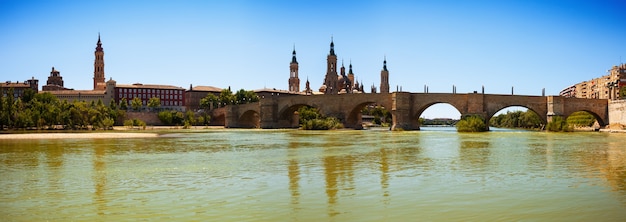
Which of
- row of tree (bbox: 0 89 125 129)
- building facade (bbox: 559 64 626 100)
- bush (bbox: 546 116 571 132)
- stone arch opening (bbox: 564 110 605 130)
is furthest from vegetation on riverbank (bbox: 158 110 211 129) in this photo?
building facade (bbox: 559 64 626 100)

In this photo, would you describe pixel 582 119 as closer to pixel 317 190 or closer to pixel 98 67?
pixel 317 190

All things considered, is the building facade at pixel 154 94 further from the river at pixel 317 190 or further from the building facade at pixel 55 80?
the river at pixel 317 190

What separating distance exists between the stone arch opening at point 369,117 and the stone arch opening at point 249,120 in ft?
59.1

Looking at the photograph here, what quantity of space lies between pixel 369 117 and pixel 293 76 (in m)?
32.0

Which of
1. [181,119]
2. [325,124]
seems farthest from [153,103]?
[325,124]

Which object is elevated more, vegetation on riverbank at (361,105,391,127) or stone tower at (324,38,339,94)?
stone tower at (324,38,339,94)

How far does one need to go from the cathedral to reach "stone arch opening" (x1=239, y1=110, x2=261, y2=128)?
32.0m

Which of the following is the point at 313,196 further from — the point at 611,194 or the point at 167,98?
the point at 167,98

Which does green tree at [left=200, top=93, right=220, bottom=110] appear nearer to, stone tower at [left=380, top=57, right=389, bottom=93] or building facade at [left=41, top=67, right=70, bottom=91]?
building facade at [left=41, top=67, right=70, bottom=91]

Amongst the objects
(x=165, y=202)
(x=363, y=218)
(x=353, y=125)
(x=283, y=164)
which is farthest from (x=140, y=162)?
(x=353, y=125)

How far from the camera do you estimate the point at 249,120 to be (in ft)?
294

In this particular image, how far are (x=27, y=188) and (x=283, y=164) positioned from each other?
27.6ft

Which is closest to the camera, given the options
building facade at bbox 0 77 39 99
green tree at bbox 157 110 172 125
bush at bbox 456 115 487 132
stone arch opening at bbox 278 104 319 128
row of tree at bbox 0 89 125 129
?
bush at bbox 456 115 487 132

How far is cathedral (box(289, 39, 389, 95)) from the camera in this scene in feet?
443
